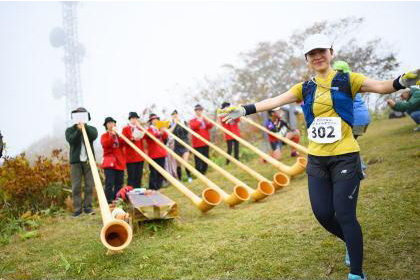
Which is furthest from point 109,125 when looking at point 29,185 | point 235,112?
point 235,112

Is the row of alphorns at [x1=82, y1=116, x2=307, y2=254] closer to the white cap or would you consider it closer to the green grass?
the green grass

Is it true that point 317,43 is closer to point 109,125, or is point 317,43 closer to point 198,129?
point 109,125

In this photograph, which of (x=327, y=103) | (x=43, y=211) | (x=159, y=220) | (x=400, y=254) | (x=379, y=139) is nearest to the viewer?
(x=327, y=103)

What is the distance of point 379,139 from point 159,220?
273 inches

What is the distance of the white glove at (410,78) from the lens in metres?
2.47

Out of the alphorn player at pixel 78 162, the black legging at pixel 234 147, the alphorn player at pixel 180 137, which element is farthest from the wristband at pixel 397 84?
the black legging at pixel 234 147

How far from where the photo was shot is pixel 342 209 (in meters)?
2.81

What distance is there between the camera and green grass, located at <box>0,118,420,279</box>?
11.0ft

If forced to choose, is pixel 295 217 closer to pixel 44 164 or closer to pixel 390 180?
pixel 390 180

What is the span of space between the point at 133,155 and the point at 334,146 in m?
6.28

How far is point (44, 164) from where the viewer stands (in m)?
8.12

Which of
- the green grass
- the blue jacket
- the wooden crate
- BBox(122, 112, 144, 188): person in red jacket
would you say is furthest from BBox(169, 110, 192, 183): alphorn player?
the blue jacket

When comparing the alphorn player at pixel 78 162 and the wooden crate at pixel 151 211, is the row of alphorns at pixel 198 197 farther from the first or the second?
the wooden crate at pixel 151 211

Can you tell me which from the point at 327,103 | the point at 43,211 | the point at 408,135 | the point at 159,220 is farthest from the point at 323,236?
the point at 408,135
